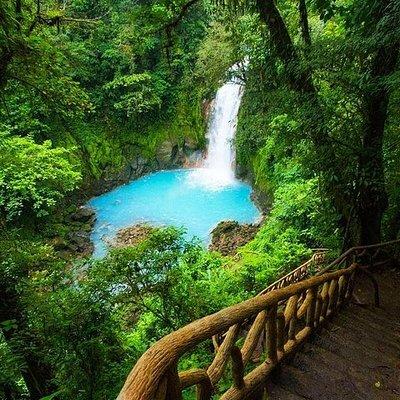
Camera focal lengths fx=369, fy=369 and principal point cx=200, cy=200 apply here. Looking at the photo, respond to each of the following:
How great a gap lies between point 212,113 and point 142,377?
21543 mm

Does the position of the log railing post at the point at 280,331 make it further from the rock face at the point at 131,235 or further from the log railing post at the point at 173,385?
the rock face at the point at 131,235

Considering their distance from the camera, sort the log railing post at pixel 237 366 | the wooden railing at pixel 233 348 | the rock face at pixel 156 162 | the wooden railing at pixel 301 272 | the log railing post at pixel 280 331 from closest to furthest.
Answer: the wooden railing at pixel 233 348 < the log railing post at pixel 237 366 < the log railing post at pixel 280 331 < the wooden railing at pixel 301 272 < the rock face at pixel 156 162

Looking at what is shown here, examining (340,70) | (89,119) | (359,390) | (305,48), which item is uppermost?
(89,119)

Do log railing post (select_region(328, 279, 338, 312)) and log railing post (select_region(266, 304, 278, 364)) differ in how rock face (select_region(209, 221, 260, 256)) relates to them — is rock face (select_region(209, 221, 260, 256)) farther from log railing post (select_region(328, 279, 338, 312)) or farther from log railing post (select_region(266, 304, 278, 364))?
log railing post (select_region(266, 304, 278, 364))

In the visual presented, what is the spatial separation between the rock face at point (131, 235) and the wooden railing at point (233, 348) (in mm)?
11116

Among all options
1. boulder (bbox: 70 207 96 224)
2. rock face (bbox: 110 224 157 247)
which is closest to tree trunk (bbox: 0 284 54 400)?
rock face (bbox: 110 224 157 247)

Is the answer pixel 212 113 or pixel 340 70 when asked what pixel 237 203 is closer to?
pixel 212 113

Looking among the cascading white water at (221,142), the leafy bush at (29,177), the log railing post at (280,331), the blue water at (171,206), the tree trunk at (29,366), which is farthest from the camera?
the cascading white water at (221,142)

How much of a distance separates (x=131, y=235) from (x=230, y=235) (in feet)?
13.5

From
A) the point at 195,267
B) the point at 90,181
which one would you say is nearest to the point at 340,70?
the point at 195,267

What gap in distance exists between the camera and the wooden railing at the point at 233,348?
1.52 meters

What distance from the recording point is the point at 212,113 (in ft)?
72.7

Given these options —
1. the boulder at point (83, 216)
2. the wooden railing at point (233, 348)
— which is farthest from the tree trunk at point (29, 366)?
the boulder at point (83, 216)

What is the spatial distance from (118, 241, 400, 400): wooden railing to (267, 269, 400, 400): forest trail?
14 cm
